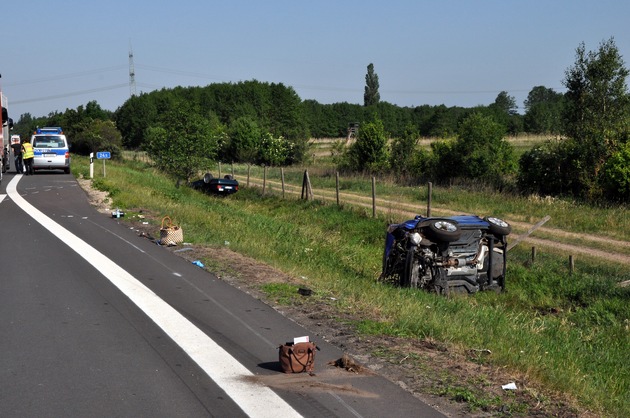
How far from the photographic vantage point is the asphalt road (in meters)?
5.57

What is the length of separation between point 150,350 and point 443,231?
22.4 ft

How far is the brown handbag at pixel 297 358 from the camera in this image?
627cm

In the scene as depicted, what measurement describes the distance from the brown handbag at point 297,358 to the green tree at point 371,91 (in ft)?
380

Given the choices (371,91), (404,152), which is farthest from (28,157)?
(371,91)

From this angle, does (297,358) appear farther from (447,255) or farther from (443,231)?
(447,255)

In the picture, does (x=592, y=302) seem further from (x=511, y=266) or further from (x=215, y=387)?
(x=215, y=387)

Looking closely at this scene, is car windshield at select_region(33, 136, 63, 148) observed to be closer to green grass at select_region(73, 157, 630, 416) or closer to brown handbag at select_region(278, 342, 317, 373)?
green grass at select_region(73, 157, 630, 416)

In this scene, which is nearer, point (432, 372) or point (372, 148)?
point (432, 372)

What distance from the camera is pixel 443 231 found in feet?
41.5

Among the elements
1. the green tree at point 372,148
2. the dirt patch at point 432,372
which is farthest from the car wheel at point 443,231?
the green tree at point 372,148

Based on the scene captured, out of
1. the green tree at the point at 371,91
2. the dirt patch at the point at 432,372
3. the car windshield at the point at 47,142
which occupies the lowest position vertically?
the dirt patch at the point at 432,372

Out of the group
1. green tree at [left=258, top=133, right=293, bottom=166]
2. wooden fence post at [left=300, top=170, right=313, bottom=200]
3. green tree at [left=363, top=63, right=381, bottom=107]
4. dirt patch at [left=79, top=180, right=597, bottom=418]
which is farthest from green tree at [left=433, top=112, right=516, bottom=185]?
green tree at [left=363, top=63, right=381, bottom=107]

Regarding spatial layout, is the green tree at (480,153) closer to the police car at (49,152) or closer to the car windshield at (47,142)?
the police car at (49,152)

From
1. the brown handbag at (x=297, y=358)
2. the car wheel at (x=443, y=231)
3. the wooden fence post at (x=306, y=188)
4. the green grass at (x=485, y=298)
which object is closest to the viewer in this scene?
the brown handbag at (x=297, y=358)
